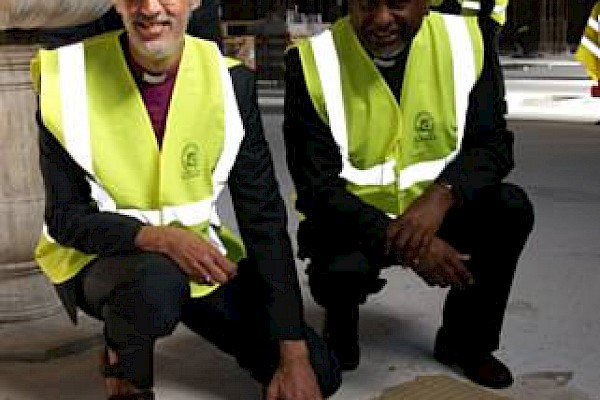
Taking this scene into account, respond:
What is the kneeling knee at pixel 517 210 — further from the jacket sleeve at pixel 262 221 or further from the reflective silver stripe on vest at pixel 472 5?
the reflective silver stripe on vest at pixel 472 5

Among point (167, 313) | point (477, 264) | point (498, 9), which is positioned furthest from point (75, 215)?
point (498, 9)

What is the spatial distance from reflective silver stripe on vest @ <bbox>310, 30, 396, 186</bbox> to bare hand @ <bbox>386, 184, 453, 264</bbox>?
11 cm

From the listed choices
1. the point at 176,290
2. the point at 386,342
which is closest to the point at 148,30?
the point at 176,290

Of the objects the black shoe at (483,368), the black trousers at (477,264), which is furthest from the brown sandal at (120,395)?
the black shoe at (483,368)

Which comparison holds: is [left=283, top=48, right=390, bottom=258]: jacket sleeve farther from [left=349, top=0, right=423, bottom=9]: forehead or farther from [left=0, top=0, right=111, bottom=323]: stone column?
[left=0, top=0, right=111, bottom=323]: stone column

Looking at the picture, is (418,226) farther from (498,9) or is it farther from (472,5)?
(498,9)

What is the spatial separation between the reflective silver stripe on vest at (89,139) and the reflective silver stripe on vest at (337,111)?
24 cm

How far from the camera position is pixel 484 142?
2074 millimetres

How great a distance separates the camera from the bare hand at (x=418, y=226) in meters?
1.90

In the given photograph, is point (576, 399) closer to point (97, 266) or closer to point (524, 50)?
point (97, 266)

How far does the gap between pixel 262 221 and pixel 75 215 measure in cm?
33

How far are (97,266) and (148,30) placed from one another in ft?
1.35

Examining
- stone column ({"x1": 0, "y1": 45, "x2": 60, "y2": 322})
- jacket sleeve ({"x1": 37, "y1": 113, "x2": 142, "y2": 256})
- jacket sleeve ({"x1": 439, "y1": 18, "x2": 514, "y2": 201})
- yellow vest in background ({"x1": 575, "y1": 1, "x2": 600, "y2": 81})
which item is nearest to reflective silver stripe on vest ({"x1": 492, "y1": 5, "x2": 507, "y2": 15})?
jacket sleeve ({"x1": 439, "y1": 18, "x2": 514, "y2": 201})

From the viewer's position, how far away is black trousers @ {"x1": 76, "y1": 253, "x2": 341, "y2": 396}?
170 cm
